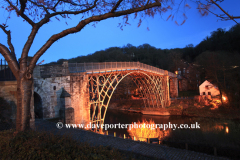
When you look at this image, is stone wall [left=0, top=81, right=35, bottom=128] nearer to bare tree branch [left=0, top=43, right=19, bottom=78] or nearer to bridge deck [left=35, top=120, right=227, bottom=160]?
bridge deck [left=35, top=120, right=227, bottom=160]

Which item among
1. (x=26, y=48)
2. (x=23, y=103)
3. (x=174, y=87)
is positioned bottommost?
(x=174, y=87)

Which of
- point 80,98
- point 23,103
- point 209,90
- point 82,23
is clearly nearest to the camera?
point 23,103

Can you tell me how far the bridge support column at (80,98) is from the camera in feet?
46.1

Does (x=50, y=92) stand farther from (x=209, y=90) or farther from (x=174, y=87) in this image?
(x=174, y=87)

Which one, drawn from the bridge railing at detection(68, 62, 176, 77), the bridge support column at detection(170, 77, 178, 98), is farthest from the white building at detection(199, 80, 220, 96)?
the bridge railing at detection(68, 62, 176, 77)

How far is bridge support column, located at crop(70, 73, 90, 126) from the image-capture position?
14.1m

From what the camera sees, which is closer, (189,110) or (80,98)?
(80,98)

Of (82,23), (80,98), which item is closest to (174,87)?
(80,98)

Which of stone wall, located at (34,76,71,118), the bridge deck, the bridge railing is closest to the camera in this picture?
the bridge deck

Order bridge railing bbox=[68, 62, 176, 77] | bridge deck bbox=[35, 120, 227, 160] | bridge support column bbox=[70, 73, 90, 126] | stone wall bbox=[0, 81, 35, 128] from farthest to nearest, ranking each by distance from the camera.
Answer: bridge railing bbox=[68, 62, 176, 77] < bridge support column bbox=[70, 73, 90, 126] < stone wall bbox=[0, 81, 35, 128] < bridge deck bbox=[35, 120, 227, 160]

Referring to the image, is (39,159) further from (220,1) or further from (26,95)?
(220,1)

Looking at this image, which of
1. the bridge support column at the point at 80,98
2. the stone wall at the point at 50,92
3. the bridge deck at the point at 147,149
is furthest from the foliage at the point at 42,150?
the bridge support column at the point at 80,98

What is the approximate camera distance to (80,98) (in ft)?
47.6

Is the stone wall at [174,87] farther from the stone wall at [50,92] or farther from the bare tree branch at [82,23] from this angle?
the bare tree branch at [82,23]
